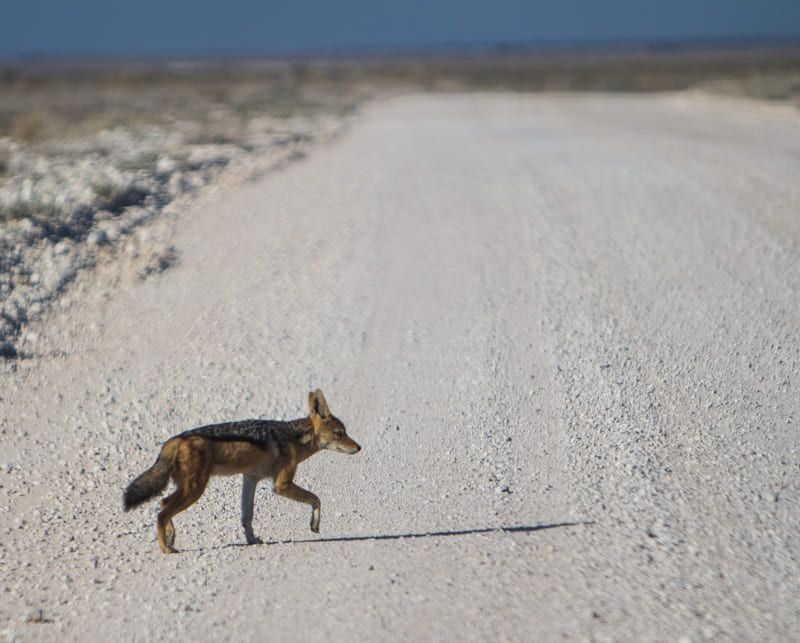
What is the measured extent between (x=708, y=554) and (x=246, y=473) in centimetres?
260

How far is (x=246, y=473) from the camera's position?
5.89 metres

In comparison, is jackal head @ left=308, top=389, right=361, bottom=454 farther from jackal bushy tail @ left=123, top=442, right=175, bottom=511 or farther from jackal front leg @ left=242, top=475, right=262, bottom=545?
jackal bushy tail @ left=123, top=442, right=175, bottom=511

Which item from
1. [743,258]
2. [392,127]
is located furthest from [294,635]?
[392,127]

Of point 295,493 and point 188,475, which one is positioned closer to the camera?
point 188,475

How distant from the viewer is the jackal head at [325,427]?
6207 mm

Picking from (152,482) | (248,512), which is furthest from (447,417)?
(152,482)

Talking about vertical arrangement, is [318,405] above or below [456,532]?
above

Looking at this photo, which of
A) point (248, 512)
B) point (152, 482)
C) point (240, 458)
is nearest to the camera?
point (152, 482)

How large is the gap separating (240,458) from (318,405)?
70cm

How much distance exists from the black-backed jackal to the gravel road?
0.29 meters

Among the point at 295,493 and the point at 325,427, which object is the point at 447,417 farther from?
the point at 295,493

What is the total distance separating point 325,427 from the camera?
245 inches

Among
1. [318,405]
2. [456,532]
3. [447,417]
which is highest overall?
[318,405]

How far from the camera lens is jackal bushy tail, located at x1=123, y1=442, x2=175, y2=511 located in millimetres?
5402
